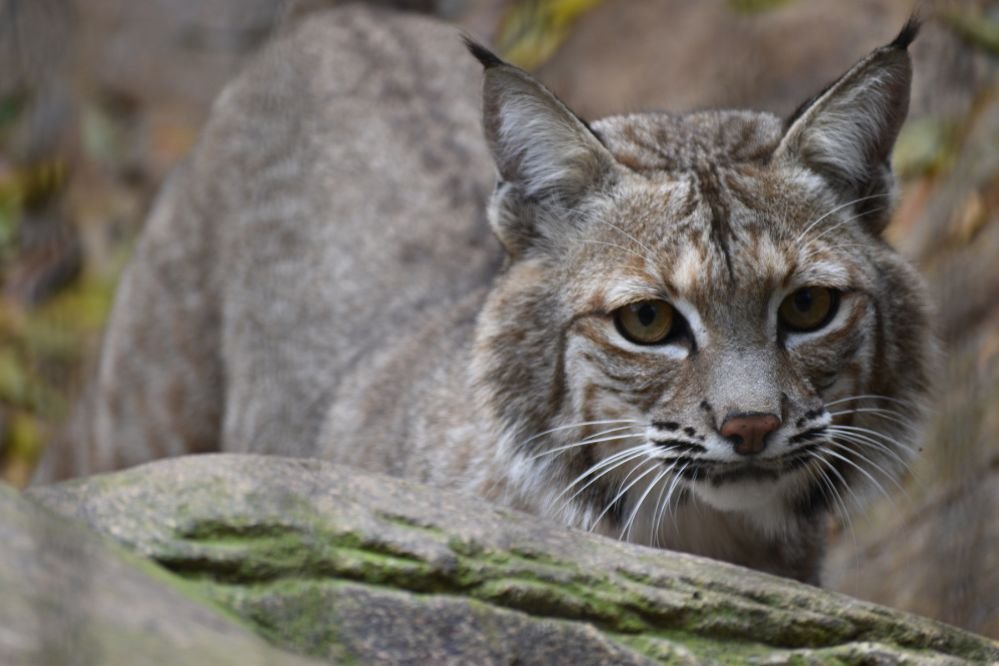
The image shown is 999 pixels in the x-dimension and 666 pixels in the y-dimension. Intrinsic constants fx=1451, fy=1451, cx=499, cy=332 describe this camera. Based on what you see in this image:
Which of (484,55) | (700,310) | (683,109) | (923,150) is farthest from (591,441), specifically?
(683,109)

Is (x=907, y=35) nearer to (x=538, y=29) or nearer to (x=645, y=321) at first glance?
(x=645, y=321)

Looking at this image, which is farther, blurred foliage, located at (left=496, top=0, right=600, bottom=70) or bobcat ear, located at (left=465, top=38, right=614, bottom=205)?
blurred foliage, located at (left=496, top=0, right=600, bottom=70)

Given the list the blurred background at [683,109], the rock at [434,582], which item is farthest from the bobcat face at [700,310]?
the rock at [434,582]

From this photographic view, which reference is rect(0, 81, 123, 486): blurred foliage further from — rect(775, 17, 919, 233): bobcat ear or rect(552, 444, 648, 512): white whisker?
rect(775, 17, 919, 233): bobcat ear

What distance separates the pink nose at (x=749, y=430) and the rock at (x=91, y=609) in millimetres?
1498

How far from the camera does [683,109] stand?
8.34 metres

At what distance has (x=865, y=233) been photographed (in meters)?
4.64

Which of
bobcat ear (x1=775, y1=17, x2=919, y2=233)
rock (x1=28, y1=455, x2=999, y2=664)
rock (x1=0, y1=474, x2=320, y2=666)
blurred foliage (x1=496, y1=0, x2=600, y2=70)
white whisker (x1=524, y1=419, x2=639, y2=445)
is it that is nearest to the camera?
rock (x1=0, y1=474, x2=320, y2=666)

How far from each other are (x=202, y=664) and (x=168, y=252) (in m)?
4.64

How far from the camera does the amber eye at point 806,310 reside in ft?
13.8

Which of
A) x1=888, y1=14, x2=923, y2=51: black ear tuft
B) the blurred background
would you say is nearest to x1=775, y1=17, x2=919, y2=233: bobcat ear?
x1=888, y1=14, x2=923, y2=51: black ear tuft

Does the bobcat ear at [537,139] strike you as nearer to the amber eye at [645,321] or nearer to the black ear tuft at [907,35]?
the amber eye at [645,321]

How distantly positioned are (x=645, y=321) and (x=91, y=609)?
6.77ft

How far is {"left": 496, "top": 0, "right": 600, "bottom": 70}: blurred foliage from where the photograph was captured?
31.2 ft
